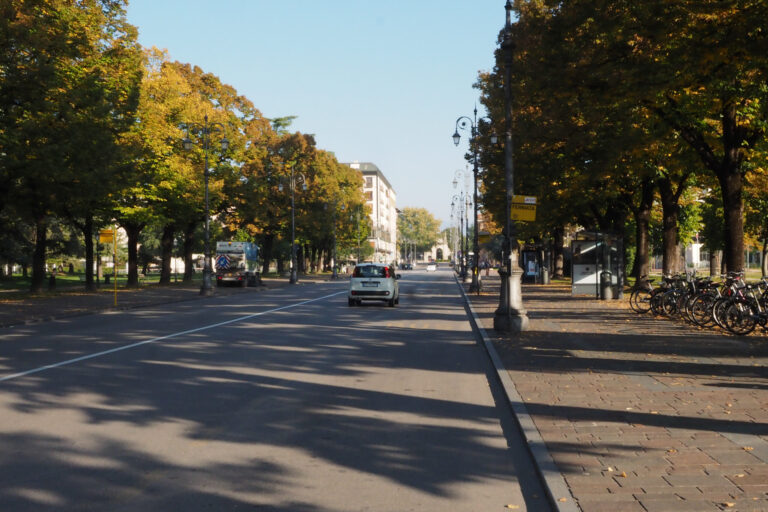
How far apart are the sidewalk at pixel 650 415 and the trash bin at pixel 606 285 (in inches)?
587

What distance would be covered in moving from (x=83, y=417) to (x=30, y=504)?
9.51 ft

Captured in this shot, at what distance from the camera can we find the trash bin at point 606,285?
30.7m

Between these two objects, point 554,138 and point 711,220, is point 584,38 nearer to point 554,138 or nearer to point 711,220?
point 554,138

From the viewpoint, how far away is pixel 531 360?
40.5 feet

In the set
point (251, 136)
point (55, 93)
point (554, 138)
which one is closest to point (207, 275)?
point (55, 93)

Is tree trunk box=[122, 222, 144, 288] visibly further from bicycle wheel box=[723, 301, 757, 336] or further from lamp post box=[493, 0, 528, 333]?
bicycle wheel box=[723, 301, 757, 336]

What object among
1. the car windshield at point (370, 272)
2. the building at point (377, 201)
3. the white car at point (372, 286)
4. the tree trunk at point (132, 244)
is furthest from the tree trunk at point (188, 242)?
the building at point (377, 201)

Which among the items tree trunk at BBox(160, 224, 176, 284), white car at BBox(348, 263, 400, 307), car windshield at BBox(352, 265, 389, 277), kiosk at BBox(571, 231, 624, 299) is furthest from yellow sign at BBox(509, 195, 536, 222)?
tree trunk at BBox(160, 224, 176, 284)

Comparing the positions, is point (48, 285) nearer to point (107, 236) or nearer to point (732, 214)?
point (107, 236)

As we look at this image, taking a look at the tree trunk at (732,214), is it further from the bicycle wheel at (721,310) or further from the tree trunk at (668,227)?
the tree trunk at (668,227)

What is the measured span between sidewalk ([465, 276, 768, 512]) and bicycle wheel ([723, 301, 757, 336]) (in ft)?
1.29

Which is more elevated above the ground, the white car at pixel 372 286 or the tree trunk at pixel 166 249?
the tree trunk at pixel 166 249

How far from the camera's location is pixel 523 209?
17234 mm

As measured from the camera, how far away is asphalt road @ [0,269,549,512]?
17.4ft
